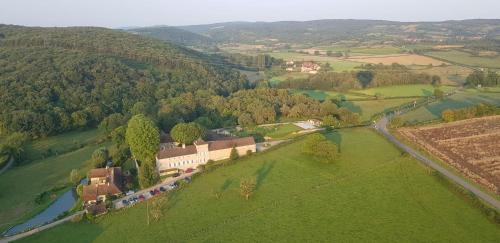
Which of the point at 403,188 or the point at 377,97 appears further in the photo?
the point at 377,97

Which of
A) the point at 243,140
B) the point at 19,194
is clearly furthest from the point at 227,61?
the point at 19,194

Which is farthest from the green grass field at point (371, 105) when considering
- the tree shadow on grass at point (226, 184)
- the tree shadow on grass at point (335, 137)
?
the tree shadow on grass at point (226, 184)

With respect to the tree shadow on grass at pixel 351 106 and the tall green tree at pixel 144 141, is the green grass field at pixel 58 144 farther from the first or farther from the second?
the tree shadow on grass at pixel 351 106

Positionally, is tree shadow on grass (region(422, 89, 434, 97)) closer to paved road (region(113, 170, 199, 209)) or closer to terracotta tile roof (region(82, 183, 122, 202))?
paved road (region(113, 170, 199, 209))

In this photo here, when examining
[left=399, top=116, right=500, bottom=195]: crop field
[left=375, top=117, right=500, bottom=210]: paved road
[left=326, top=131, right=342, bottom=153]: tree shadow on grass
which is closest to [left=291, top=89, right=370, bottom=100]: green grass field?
[left=375, top=117, right=500, bottom=210]: paved road

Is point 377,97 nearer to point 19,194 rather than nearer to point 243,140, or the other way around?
point 243,140

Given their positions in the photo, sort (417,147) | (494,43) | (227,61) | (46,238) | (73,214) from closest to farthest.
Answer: (46,238), (73,214), (417,147), (227,61), (494,43)

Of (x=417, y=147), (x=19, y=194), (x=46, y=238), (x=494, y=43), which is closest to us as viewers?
(x=46, y=238)
